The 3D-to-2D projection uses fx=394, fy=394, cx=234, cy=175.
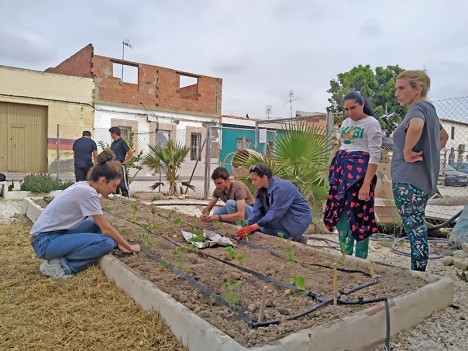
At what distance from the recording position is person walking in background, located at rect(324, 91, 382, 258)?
130 inches

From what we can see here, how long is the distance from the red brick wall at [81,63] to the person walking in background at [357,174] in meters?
15.5

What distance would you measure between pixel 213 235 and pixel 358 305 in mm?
2116

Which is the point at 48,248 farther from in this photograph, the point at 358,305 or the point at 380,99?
the point at 380,99

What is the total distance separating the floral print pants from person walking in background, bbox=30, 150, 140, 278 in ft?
7.54

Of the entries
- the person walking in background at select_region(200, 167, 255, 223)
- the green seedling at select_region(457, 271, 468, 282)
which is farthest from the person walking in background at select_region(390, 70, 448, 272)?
the person walking in background at select_region(200, 167, 255, 223)

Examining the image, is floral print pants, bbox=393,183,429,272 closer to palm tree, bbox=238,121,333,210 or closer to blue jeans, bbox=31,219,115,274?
palm tree, bbox=238,121,333,210

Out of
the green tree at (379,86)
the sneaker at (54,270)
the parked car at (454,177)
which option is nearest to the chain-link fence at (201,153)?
the parked car at (454,177)

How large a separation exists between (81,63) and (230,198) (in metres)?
15.1

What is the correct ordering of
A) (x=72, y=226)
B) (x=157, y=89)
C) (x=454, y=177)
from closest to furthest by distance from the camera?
(x=72, y=226) → (x=454, y=177) → (x=157, y=89)

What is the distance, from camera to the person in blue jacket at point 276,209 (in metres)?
3.96

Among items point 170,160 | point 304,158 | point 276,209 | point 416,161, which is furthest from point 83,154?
point 416,161

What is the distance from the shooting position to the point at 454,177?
14727 millimetres

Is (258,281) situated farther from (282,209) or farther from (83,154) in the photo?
(83,154)

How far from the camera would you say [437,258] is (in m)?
4.26
